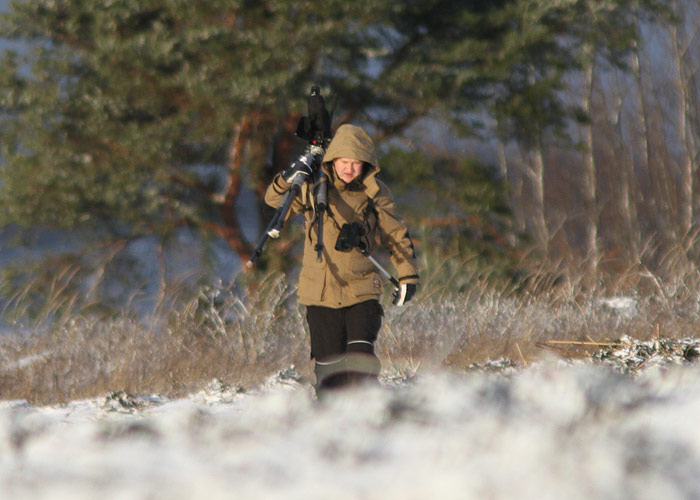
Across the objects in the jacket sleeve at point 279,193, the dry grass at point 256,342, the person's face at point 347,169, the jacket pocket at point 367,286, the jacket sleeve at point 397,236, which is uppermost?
the person's face at point 347,169

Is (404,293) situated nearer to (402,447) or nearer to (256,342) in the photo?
(256,342)

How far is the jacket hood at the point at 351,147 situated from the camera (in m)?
3.95

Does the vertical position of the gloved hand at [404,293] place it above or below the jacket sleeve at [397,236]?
below

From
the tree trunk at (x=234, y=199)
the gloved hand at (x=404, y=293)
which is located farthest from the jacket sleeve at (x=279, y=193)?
the tree trunk at (x=234, y=199)

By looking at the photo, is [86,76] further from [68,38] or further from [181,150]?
[181,150]

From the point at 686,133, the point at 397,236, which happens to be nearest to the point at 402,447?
the point at 397,236

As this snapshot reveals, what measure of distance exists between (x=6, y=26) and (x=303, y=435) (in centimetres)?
1147

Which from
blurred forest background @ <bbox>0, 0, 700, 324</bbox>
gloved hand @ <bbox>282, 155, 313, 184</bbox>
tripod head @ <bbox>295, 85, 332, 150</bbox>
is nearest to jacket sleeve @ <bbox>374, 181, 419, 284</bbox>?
gloved hand @ <bbox>282, 155, 313, 184</bbox>

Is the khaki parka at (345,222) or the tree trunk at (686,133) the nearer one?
the khaki parka at (345,222)

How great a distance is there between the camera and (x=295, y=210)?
→ 420 centimetres

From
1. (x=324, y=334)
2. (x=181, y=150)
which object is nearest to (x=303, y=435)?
(x=324, y=334)

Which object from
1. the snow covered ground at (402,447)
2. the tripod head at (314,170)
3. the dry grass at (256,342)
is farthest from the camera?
the dry grass at (256,342)

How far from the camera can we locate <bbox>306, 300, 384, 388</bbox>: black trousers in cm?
392

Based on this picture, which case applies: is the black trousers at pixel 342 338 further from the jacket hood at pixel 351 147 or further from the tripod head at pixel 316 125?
the tripod head at pixel 316 125
